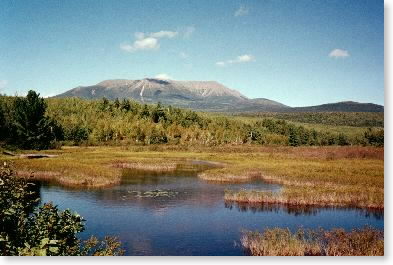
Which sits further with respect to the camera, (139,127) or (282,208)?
(139,127)

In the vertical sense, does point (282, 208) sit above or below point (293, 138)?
below

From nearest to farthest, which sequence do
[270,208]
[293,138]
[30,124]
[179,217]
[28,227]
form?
[28,227]
[179,217]
[270,208]
[30,124]
[293,138]

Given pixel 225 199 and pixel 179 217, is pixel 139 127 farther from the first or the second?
pixel 179 217

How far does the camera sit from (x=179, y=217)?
45.5ft

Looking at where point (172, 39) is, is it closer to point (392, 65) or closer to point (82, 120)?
point (392, 65)

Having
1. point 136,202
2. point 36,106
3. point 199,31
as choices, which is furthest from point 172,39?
point 36,106

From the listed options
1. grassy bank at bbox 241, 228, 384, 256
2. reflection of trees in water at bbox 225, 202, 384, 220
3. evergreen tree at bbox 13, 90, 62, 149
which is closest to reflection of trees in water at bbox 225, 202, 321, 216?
reflection of trees in water at bbox 225, 202, 384, 220

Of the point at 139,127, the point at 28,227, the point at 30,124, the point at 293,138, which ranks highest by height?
the point at 30,124

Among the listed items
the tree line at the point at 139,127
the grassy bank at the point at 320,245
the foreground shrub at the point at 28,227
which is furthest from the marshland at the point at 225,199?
the tree line at the point at 139,127

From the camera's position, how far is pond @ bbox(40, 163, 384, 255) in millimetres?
11008

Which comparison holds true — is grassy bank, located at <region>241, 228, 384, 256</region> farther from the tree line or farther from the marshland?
the tree line

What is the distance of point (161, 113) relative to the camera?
7019cm

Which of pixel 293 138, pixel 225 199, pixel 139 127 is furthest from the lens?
pixel 293 138

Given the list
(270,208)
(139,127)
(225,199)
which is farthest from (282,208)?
(139,127)
